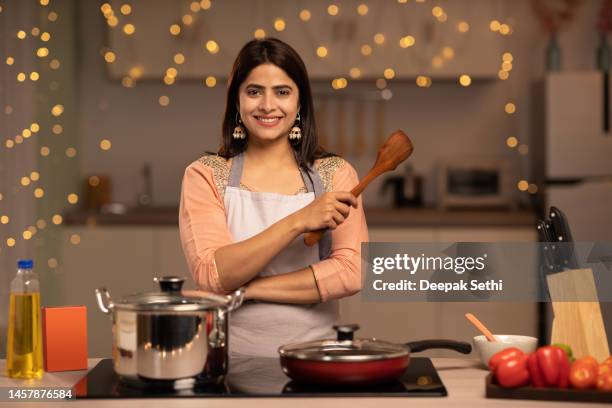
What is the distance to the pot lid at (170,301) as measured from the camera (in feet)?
4.71

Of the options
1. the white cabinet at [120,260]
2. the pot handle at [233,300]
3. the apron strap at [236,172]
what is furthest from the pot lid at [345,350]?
the white cabinet at [120,260]

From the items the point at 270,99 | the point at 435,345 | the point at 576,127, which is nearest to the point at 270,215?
the point at 270,99

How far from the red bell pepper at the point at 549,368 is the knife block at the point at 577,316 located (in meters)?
0.23

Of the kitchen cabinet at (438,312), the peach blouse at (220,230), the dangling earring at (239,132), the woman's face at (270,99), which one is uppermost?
the woman's face at (270,99)

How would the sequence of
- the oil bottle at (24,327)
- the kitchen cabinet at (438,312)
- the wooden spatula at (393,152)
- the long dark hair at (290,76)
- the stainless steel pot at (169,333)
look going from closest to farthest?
the stainless steel pot at (169,333) < the oil bottle at (24,327) < the wooden spatula at (393,152) < the long dark hair at (290,76) < the kitchen cabinet at (438,312)

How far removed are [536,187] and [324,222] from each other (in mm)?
2853

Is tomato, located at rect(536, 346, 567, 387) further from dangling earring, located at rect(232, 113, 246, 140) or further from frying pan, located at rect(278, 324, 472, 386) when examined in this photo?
dangling earring, located at rect(232, 113, 246, 140)

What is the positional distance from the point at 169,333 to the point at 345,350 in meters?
0.29

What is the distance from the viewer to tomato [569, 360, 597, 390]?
56.8 inches

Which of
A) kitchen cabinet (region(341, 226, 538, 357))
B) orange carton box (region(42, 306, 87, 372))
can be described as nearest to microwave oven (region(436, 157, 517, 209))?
kitchen cabinet (region(341, 226, 538, 357))

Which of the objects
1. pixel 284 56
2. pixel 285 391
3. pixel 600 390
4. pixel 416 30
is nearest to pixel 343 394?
pixel 285 391

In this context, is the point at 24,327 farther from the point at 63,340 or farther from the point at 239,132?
the point at 239,132

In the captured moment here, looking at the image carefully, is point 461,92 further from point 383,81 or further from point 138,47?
point 138,47

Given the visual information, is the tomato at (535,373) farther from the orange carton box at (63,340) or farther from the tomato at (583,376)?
the orange carton box at (63,340)
